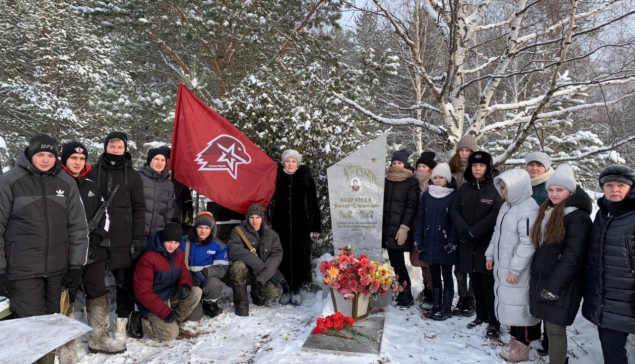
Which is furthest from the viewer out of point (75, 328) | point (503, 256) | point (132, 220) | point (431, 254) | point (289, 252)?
point (289, 252)

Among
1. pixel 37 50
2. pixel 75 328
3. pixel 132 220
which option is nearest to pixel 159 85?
pixel 37 50

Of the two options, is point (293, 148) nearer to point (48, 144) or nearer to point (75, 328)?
point (48, 144)

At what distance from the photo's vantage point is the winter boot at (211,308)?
16.9 feet

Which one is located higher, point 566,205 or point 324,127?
point 324,127

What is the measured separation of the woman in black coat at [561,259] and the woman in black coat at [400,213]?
183 centimetres

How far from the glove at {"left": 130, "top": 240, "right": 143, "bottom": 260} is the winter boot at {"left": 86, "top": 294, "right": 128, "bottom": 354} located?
47cm

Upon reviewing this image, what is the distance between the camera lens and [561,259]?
132 inches

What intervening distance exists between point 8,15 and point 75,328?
17.1 meters

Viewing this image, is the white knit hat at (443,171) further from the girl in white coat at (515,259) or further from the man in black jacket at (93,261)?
the man in black jacket at (93,261)

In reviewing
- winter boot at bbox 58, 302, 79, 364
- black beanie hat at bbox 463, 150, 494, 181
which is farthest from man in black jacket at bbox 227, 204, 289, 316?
black beanie hat at bbox 463, 150, 494, 181

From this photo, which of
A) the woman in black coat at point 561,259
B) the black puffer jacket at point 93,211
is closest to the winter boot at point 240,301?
the black puffer jacket at point 93,211

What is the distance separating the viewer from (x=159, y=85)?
654 inches

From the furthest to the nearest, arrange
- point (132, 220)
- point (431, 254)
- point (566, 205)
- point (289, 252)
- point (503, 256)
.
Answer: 1. point (289, 252)
2. point (431, 254)
3. point (132, 220)
4. point (503, 256)
5. point (566, 205)

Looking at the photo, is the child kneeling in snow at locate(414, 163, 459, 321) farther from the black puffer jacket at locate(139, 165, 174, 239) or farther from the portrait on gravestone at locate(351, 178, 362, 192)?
the black puffer jacket at locate(139, 165, 174, 239)
